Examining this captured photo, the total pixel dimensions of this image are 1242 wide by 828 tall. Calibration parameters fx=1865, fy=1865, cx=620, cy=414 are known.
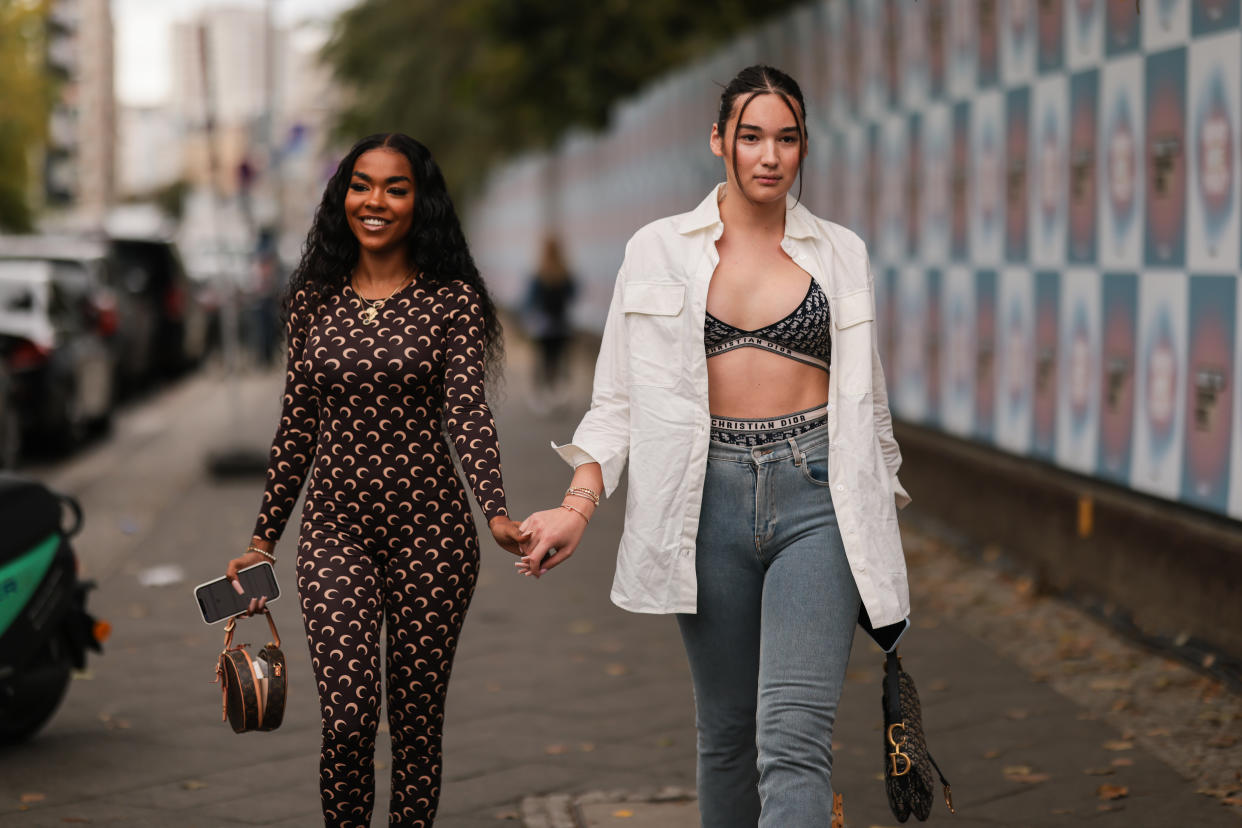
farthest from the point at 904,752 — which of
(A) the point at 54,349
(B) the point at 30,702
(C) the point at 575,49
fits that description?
(C) the point at 575,49

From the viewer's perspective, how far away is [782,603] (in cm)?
372

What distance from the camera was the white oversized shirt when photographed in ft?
12.2

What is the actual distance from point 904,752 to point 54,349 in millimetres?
12481

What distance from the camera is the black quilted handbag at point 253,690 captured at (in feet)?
13.4

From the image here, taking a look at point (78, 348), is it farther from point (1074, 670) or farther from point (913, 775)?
point (913, 775)

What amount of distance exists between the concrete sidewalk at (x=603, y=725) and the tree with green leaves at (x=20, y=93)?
2929cm

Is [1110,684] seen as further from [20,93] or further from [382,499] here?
[20,93]

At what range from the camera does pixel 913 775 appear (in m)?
3.81

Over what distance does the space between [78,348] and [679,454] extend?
1313 cm

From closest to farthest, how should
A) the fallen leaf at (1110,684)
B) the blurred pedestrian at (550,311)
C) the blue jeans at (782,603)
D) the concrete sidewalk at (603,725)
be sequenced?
the blue jeans at (782,603), the concrete sidewalk at (603,725), the fallen leaf at (1110,684), the blurred pedestrian at (550,311)

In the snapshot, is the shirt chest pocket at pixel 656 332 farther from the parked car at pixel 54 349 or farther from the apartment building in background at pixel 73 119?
the apartment building in background at pixel 73 119

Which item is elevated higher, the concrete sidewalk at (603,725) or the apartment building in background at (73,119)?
the apartment building in background at (73,119)

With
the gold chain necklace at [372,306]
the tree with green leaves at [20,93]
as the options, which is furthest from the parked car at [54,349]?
the tree with green leaves at [20,93]

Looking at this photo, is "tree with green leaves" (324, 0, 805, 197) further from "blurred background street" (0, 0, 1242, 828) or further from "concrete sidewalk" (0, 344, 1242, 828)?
"concrete sidewalk" (0, 344, 1242, 828)
